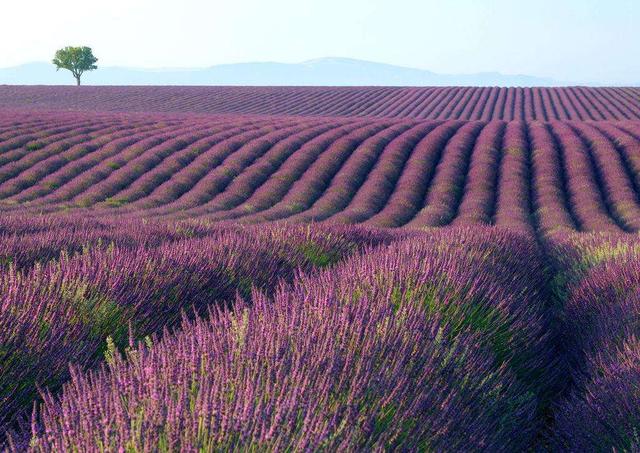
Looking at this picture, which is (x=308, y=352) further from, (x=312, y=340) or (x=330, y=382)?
(x=330, y=382)

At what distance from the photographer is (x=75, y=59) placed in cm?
8112

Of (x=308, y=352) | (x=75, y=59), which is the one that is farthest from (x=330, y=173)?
(x=75, y=59)

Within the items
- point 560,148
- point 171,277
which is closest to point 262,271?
point 171,277

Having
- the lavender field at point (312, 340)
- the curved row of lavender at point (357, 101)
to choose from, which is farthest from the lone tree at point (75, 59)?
the lavender field at point (312, 340)

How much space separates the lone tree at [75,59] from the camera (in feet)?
265

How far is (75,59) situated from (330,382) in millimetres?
85532

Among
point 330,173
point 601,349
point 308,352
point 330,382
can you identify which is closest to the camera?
point 330,382

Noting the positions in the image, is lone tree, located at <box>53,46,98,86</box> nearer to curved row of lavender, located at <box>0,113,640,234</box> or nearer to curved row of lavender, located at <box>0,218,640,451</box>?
curved row of lavender, located at <box>0,113,640,234</box>

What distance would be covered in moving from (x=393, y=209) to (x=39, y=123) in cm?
1974

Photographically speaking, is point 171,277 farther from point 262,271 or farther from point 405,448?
point 405,448

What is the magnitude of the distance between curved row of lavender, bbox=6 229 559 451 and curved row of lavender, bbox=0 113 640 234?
458 inches

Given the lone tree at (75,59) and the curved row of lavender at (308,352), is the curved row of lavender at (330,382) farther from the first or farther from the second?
the lone tree at (75,59)

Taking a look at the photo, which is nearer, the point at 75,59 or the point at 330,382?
the point at 330,382

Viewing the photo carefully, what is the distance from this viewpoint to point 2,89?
235 ft
